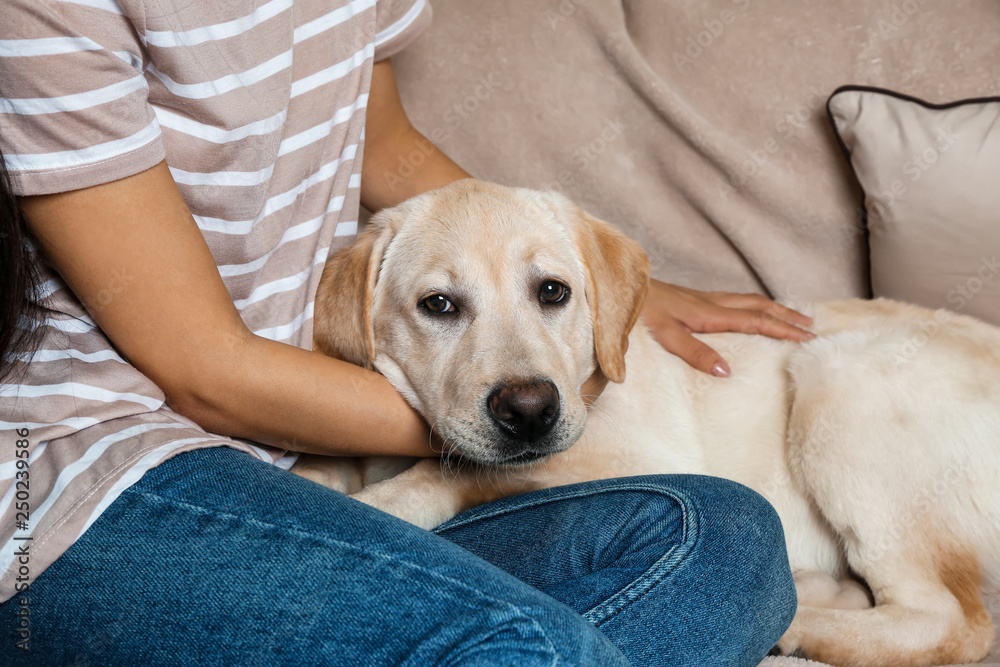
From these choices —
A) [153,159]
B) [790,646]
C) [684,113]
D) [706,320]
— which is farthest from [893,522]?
[153,159]

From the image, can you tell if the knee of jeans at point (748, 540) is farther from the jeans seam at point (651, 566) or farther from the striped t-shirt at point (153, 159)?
the striped t-shirt at point (153, 159)

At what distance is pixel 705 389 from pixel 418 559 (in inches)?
55.6

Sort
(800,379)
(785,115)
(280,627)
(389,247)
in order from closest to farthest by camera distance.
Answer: (280,627) < (389,247) < (800,379) < (785,115)

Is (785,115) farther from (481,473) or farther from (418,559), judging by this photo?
(418,559)

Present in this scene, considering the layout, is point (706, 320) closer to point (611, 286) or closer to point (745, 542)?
point (611, 286)

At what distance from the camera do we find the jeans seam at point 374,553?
123cm

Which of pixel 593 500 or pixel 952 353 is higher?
pixel 952 353

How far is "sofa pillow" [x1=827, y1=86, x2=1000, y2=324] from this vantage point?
2.45m

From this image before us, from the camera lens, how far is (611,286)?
222 centimetres

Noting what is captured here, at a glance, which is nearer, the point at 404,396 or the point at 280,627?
the point at 280,627

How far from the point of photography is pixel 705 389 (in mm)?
2488

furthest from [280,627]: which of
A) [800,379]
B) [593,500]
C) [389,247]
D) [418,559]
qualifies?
[800,379]

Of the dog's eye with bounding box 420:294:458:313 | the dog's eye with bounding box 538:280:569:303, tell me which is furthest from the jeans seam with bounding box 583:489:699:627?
the dog's eye with bounding box 420:294:458:313

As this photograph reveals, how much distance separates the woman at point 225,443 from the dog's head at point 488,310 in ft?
0.44
